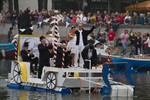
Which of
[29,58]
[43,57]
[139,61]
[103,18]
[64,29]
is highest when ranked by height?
[103,18]

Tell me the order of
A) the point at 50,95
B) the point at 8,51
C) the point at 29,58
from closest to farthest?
1. the point at 50,95
2. the point at 29,58
3. the point at 8,51

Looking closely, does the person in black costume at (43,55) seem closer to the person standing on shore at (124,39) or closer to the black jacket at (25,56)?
the black jacket at (25,56)

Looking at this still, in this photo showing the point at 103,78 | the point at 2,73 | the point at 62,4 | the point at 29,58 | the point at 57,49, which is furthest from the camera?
the point at 62,4

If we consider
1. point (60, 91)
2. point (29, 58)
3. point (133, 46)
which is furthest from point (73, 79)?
point (133, 46)

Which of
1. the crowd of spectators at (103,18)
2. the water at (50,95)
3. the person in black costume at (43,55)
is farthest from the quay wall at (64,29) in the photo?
the person in black costume at (43,55)

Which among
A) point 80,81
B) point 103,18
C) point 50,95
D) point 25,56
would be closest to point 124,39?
point 103,18

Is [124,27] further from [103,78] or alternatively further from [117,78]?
[103,78]

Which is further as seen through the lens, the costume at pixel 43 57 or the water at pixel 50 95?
the costume at pixel 43 57

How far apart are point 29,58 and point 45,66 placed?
2.00m

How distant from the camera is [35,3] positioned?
257ft

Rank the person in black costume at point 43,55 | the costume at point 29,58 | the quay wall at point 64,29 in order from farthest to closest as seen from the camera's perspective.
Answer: the quay wall at point 64,29 → the costume at point 29,58 → the person in black costume at point 43,55

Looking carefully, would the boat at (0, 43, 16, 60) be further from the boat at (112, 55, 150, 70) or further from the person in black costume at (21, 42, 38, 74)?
the person in black costume at (21, 42, 38, 74)

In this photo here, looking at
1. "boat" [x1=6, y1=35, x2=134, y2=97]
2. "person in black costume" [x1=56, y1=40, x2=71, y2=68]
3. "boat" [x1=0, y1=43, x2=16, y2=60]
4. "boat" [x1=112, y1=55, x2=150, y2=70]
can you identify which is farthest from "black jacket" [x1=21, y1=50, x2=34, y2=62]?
"boat" [x1=0, y1=43, x2=16, y2=60]

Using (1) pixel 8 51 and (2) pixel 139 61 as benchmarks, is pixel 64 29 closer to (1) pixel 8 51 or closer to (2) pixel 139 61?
(1) pixel 8 51
